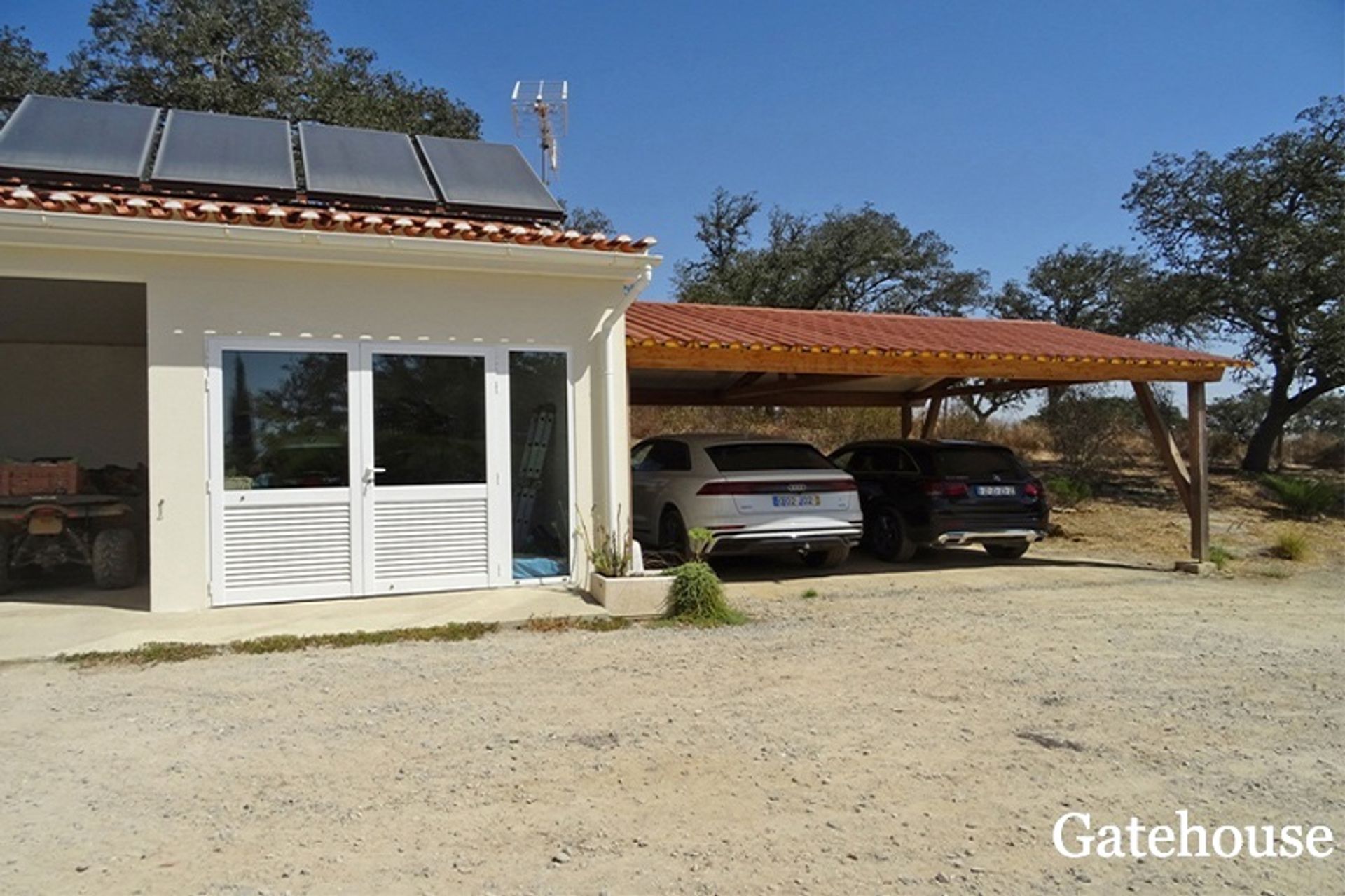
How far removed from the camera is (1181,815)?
139 inches

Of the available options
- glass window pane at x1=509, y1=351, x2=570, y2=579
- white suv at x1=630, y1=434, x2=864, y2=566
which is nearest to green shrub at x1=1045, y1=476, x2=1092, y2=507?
white suv at x1=630, y1=434, x2=864, y2=566

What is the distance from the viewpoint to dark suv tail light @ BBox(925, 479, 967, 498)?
10.4 m

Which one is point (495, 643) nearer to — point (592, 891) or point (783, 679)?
point (783, 679)

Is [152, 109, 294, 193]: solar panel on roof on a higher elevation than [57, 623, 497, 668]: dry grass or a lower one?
higher

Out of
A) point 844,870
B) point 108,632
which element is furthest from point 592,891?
point 108,632

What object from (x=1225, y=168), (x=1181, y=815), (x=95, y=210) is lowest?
(x=1181, y=815)

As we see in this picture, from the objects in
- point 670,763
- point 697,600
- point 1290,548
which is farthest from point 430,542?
point 1290,548

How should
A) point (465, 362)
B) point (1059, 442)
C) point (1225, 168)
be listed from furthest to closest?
1. point (1059, 442)
2. point (1225, 168)
3. point (465, 362)

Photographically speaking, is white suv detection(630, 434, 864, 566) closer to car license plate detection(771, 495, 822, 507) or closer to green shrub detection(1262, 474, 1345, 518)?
car license plate detection(771, 495, 822, 507)

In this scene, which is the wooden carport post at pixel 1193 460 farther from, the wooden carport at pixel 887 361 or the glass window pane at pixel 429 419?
the glass window pane at pixel 429 419

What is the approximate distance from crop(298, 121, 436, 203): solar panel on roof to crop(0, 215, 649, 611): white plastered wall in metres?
2.31

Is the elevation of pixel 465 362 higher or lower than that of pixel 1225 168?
lower

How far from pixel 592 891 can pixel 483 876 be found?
39cm

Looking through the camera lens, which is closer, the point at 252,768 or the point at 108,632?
the point at 252,768
